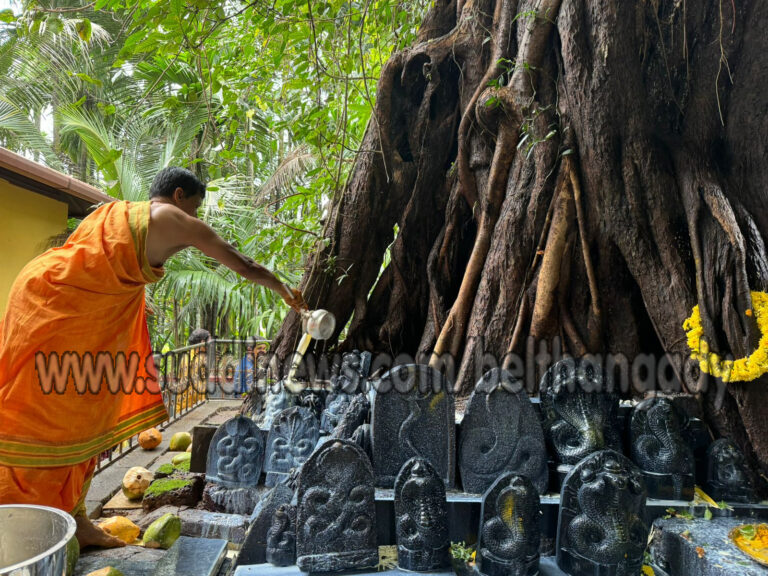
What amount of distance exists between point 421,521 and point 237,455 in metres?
1.28

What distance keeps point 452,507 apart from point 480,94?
3213mm

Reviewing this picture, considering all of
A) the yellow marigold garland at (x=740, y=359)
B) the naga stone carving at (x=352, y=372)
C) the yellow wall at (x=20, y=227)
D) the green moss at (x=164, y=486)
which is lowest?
the green moss at (x=164, y=486)

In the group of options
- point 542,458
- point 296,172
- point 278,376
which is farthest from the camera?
point 296,172

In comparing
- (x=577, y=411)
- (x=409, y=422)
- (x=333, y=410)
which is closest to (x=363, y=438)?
(x=409, y=422)

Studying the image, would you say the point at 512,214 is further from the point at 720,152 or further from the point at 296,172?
the point at 296,172

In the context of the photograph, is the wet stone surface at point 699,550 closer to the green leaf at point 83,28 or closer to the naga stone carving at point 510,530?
the naga stone carving at point 510,530

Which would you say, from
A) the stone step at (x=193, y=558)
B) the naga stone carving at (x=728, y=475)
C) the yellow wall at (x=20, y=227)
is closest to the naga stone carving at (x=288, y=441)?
the stone step at (x=193, y=558)

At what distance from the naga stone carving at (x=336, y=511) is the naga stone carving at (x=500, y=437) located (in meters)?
0.55

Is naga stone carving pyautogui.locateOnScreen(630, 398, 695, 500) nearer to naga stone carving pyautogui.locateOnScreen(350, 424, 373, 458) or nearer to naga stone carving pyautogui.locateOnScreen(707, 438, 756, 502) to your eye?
naga stone carving pyautogui.locateOnScreen(707, 438, 756, 502)

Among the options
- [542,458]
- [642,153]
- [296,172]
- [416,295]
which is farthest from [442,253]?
[296,172]

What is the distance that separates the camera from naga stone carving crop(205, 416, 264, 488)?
2736 mm

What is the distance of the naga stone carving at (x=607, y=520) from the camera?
71.7 inches

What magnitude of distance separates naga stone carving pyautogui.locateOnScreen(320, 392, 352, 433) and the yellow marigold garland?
197 cm

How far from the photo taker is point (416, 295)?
15.6 ft
